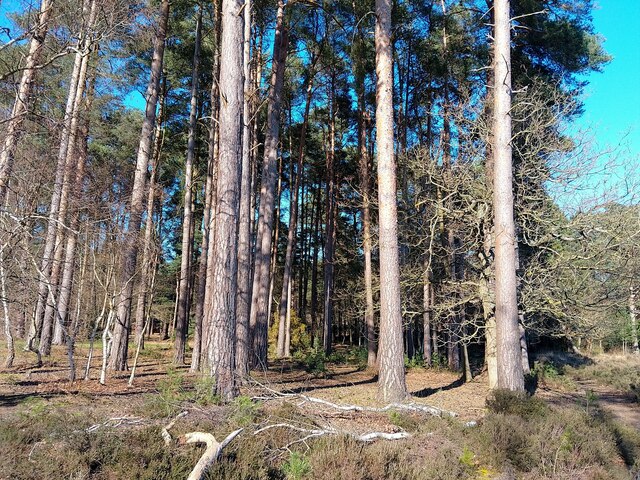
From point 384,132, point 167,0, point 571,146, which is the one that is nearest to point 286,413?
point 384,132

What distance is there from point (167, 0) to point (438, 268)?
11428mm

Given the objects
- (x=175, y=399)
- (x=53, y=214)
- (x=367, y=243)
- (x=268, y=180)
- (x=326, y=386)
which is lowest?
(x=326, y=386)

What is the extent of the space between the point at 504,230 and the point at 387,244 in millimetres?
2235

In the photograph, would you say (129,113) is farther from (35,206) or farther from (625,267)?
(625,267)

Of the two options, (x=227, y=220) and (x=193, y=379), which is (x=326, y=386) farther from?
(x=227, y=220)

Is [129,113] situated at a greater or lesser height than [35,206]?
greater

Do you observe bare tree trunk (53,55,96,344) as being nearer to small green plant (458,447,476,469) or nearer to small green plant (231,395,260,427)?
small green plant (231,395,260,427)

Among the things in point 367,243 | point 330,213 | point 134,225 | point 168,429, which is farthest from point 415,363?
point 168,429

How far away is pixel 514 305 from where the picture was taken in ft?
25.2

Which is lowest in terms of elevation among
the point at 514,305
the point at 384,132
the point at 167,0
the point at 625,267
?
the point at 514,305

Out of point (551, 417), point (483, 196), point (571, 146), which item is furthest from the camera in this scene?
point (483, 196)

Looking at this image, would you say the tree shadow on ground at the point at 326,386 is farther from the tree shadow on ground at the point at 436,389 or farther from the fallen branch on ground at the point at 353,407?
the fallen branch on ground at the point at 353,407

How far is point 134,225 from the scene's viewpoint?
10.3 m

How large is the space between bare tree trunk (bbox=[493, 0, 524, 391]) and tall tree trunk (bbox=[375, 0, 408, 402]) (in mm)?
1853
